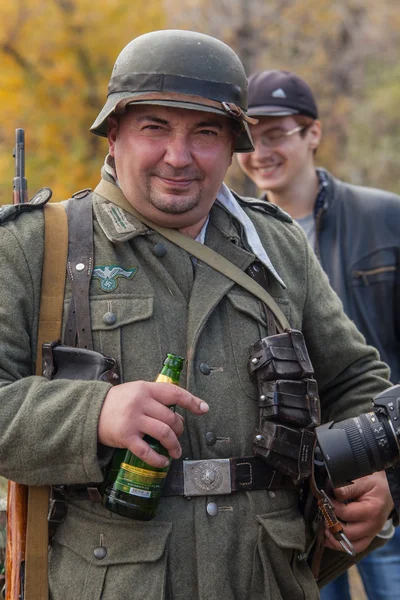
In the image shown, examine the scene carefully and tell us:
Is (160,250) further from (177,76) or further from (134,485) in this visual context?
(134,485)

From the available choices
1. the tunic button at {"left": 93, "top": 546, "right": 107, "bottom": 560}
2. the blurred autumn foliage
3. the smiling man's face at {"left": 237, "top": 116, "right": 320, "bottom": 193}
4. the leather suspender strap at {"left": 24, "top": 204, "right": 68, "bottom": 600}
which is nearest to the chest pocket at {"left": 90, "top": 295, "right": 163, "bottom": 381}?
the leather suspender strap at {"left": 24, "top": 204, "right": 68, "bottom": 600}

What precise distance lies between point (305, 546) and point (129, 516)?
78 cm

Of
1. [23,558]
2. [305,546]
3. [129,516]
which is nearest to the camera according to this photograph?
[129,516]

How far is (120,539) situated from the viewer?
2.90 m

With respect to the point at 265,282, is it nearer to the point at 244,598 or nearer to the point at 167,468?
the point at 167,468

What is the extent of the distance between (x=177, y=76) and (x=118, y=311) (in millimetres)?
810

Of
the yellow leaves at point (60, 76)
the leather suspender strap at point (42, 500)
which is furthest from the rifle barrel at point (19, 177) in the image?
the yellow leaves at point (60, 76)

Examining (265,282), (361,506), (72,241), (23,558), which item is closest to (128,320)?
(72,241)

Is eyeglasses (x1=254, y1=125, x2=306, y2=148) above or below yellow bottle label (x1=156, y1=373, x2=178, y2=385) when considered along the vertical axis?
above

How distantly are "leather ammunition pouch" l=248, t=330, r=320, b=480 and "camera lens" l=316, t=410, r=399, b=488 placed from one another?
0.26 feet

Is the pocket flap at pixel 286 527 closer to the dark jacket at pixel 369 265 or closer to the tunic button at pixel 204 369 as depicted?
the tunic button at pixel 204 369

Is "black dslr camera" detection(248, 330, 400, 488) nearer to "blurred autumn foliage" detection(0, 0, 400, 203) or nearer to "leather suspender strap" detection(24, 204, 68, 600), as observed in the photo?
"leather suspender strap" detection(24, 204, 68, 600)

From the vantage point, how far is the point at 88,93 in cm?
1074

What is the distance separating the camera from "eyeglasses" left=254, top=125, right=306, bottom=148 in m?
5.36
